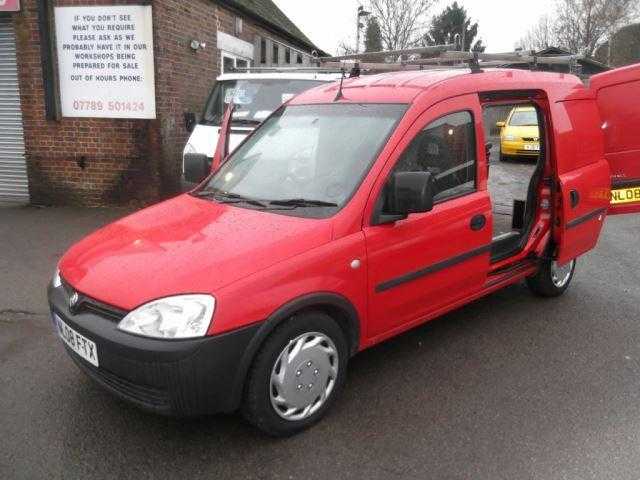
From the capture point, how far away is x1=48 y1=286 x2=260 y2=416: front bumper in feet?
8.59

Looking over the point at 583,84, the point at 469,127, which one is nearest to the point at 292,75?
the point at 583,84

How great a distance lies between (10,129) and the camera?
9367 millimetres

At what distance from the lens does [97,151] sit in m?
9.06

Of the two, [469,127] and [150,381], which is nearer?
[150,381]

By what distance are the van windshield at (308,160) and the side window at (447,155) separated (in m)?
0.22

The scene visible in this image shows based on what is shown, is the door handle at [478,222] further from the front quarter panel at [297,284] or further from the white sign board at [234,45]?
the white sign board at [234,45]

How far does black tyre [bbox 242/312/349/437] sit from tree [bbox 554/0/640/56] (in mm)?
43488

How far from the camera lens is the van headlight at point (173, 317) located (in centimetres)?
263

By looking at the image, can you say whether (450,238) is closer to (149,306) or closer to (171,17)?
(149,306)

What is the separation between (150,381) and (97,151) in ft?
23.7

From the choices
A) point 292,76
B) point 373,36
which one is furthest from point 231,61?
point 373,36

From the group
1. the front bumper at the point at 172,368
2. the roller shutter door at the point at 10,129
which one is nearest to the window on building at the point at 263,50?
the roller shutter door at the point at 10,129

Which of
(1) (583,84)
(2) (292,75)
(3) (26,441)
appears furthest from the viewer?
(2) (292,75)

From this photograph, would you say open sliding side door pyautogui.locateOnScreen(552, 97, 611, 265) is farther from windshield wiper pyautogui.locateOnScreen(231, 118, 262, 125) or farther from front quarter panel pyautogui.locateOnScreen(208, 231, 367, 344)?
windshield wiper pyautogui.locateOnScreen(231, 118, 262, 125)
